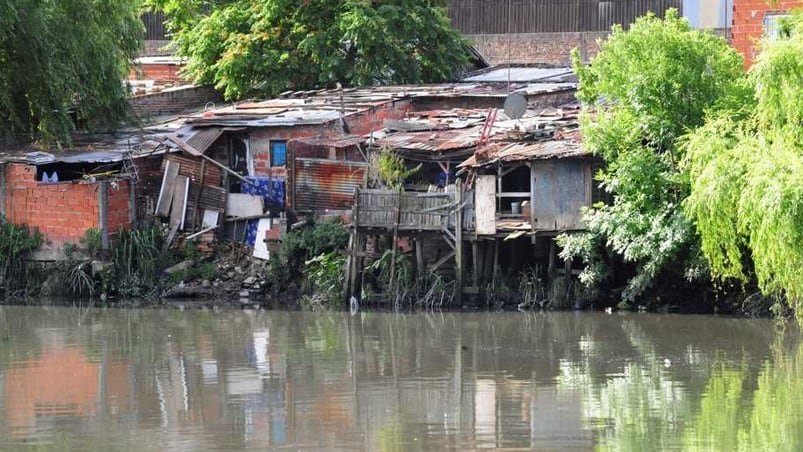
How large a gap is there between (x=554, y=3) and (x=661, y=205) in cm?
1835

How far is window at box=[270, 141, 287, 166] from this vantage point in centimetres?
2870

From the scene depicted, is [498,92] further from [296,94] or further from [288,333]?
[288,333]

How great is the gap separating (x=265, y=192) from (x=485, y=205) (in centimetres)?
490

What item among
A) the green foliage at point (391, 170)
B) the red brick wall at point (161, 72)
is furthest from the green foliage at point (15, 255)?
→ the red brick wall at point (161, 72)

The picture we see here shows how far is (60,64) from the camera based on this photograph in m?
27.6

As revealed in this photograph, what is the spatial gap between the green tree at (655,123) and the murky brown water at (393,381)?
4.38ft

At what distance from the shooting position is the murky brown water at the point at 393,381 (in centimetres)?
1602

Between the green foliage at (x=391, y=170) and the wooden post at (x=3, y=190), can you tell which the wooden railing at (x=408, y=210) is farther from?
the wooden post at (x=3, y=190)

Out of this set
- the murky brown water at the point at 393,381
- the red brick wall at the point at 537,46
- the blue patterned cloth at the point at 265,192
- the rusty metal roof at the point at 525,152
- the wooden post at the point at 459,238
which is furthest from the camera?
the red brick wall at the point at 537,46

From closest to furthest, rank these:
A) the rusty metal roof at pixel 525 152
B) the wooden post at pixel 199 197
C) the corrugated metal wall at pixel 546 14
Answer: the rusty metal roof at pixel 525 152
the wooden post at pixel 199 197
the corrugated metal wall at pixel 546 14

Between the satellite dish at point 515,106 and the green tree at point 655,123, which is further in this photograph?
the satellite dish at point 515,106

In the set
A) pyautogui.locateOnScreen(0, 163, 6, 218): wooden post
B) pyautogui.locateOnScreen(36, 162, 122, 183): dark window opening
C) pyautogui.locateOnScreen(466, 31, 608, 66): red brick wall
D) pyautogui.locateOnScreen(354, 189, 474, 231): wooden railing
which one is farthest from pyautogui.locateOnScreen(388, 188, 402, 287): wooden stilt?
pyautogui.locateOnScreen(466, 31, 608, 66): red brick wall

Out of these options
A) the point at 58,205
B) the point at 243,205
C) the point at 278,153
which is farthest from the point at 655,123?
the point at 58,205

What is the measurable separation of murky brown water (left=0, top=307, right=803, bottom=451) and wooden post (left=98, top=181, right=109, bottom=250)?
6.07 feet
